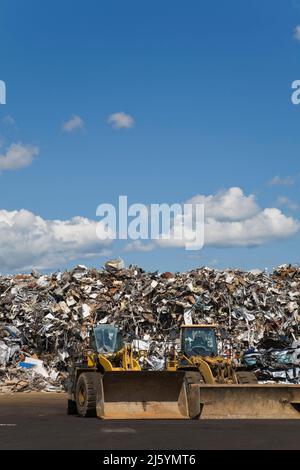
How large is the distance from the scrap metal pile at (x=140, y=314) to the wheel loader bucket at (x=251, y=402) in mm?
8034

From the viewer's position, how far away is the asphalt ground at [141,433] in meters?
11.3

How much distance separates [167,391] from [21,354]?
36.3 feet

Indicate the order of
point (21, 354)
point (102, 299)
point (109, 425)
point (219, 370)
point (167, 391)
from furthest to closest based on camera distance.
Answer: point (102, 299) < point (21, 354) < point (219, 370) < point (167, 391) < point (109, 425)

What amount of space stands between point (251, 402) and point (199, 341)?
3.26 m

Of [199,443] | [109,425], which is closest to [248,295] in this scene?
[109,425]

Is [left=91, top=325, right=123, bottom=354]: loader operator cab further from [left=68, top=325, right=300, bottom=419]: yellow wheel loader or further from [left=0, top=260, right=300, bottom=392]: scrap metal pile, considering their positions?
[left=0, top=260, right=300, bottom=392]: scrap metal pile

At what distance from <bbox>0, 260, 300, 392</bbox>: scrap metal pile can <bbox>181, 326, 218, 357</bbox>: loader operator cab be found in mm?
5817

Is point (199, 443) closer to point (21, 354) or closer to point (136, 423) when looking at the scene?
point (136, 423)

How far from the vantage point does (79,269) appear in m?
30.9

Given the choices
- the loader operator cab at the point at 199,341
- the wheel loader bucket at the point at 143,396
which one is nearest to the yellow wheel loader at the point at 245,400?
the wheel loader bucket at the point at 143,396

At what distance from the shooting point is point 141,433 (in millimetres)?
12750

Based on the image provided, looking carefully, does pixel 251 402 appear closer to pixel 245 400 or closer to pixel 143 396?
pixel 245 400

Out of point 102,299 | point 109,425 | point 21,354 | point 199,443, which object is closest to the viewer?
point 199,443

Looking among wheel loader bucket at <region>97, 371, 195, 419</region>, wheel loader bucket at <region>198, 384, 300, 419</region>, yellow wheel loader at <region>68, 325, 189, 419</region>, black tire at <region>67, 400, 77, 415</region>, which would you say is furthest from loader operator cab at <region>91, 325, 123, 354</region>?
wheel loader bucket at <region>198, 384, 300, 419</region>
